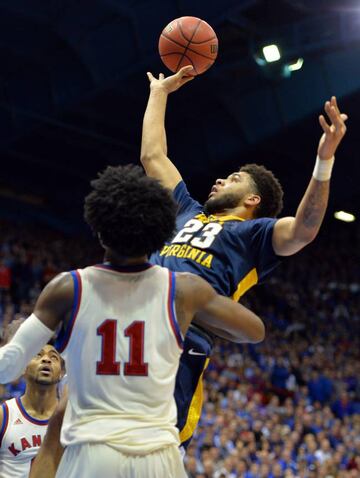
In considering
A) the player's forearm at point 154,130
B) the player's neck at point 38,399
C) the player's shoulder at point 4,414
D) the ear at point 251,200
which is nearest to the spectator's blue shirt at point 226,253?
the ear at point 251,200

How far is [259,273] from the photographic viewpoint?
5.18m

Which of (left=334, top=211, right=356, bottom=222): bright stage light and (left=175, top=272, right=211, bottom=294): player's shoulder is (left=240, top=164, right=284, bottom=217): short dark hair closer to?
(left=175, top=272, right=211, bottom=294): player's shoulder

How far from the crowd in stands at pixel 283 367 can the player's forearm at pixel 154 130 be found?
13.4 ft

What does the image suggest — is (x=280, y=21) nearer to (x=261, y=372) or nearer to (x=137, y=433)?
(x=261, y=372)

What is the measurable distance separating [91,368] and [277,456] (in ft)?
41.8

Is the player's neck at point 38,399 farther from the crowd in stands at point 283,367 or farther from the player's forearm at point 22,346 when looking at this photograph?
the crowd in stands at point 283,367

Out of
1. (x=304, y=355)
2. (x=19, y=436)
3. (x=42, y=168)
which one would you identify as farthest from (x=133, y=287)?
(x=42, y=168)

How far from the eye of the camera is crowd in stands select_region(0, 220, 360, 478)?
1502 cm

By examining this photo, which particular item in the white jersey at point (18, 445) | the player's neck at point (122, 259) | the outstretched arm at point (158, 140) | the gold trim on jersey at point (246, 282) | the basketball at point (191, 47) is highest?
the basketball at point (191, 47)

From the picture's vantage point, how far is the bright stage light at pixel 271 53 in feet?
61.7

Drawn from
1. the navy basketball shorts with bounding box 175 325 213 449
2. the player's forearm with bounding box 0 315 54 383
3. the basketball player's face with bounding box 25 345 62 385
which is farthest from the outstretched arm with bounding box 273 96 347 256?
the basketball player's face with bounding box 25 345 62 385

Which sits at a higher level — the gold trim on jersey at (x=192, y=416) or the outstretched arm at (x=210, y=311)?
the outstretched arm at (x=210, y=311)

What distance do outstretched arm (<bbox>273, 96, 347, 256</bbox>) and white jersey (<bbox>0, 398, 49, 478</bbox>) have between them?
8.16 ft

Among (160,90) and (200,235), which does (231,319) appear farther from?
Answer: (160,90)
